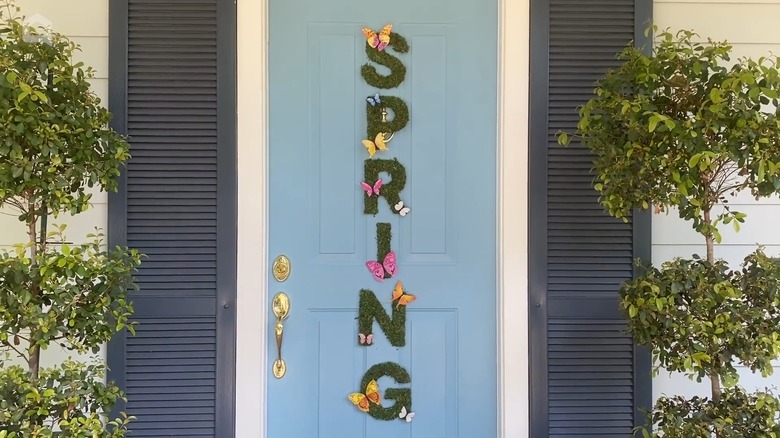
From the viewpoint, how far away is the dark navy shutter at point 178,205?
6.36 ft

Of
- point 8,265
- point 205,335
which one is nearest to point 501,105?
point 205,335

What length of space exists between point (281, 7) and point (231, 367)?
132cm

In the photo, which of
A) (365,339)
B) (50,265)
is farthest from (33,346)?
(365,339)

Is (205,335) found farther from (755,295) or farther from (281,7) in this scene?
(755,295)

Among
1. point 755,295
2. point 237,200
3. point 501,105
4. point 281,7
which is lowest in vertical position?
point 755,295

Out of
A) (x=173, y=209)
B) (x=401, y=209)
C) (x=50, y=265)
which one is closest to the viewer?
(x=50, y=265)

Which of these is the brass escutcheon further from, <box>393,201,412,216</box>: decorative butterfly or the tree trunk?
the tree trunk

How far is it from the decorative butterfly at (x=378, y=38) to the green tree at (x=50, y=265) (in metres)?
0.95

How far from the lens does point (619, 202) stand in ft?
5.31

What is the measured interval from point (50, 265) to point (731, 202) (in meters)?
2.24

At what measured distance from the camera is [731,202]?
80.9 inches

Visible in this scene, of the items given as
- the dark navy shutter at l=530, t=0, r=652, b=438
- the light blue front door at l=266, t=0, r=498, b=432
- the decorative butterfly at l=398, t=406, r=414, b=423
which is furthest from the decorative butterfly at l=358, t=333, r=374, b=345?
the dark navy shutter at l=530, t=0, r=652, b=438

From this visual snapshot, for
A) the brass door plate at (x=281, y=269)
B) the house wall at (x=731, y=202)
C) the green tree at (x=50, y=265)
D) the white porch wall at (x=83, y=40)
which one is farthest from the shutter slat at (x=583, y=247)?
the white porch wall at (x=83, y=40)

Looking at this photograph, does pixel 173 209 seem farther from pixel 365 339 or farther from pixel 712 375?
pixel 712 375
